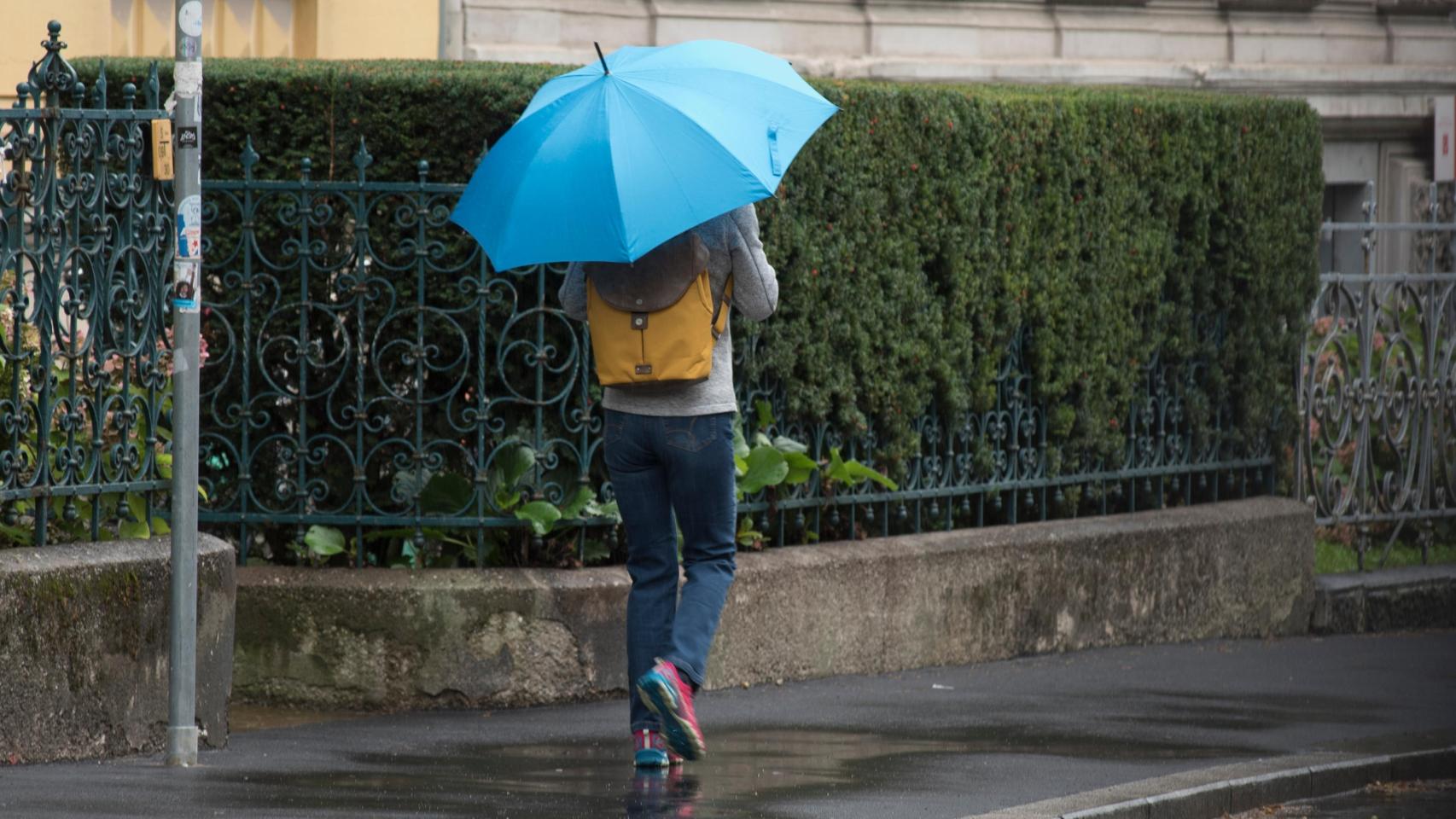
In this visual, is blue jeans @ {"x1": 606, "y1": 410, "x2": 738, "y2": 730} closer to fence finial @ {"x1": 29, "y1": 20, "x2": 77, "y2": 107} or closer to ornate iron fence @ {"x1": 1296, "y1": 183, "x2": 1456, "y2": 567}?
fence finial @ {"x1": 29, "y1": 20, "x2": 77, "y2": 107}

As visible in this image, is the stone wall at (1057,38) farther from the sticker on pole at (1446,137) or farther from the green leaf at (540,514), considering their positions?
the green leaf at (540,514)

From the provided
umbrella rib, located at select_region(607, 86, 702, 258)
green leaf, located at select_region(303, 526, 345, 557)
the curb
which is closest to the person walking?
umbrella rib, located at select_region(607, 86, 702, 258)

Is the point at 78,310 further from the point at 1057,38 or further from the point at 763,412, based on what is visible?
the point at 1057,38

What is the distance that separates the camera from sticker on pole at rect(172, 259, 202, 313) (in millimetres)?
6484

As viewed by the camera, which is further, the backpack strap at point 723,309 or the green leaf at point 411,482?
the green leaf at point 411,482

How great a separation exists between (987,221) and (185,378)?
4016 mm

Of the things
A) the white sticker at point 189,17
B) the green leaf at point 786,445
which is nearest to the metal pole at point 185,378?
the white sticker at point 189,17

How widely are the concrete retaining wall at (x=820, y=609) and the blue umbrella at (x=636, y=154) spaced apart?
173cm

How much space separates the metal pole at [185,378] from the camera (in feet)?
21.3

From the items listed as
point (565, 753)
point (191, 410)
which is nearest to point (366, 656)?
point (565, 753)

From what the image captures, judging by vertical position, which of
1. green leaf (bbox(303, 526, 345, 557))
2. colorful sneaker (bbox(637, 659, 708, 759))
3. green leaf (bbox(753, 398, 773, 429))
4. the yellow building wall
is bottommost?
colorful sneaker (bbox(637, 659, 708, 759))

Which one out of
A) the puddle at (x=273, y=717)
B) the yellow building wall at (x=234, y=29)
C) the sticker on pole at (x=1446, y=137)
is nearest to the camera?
the puddle at (x=273, y=717)

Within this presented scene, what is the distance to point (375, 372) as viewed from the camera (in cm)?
803

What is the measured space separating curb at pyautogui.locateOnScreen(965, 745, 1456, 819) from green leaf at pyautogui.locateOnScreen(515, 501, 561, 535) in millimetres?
2190
